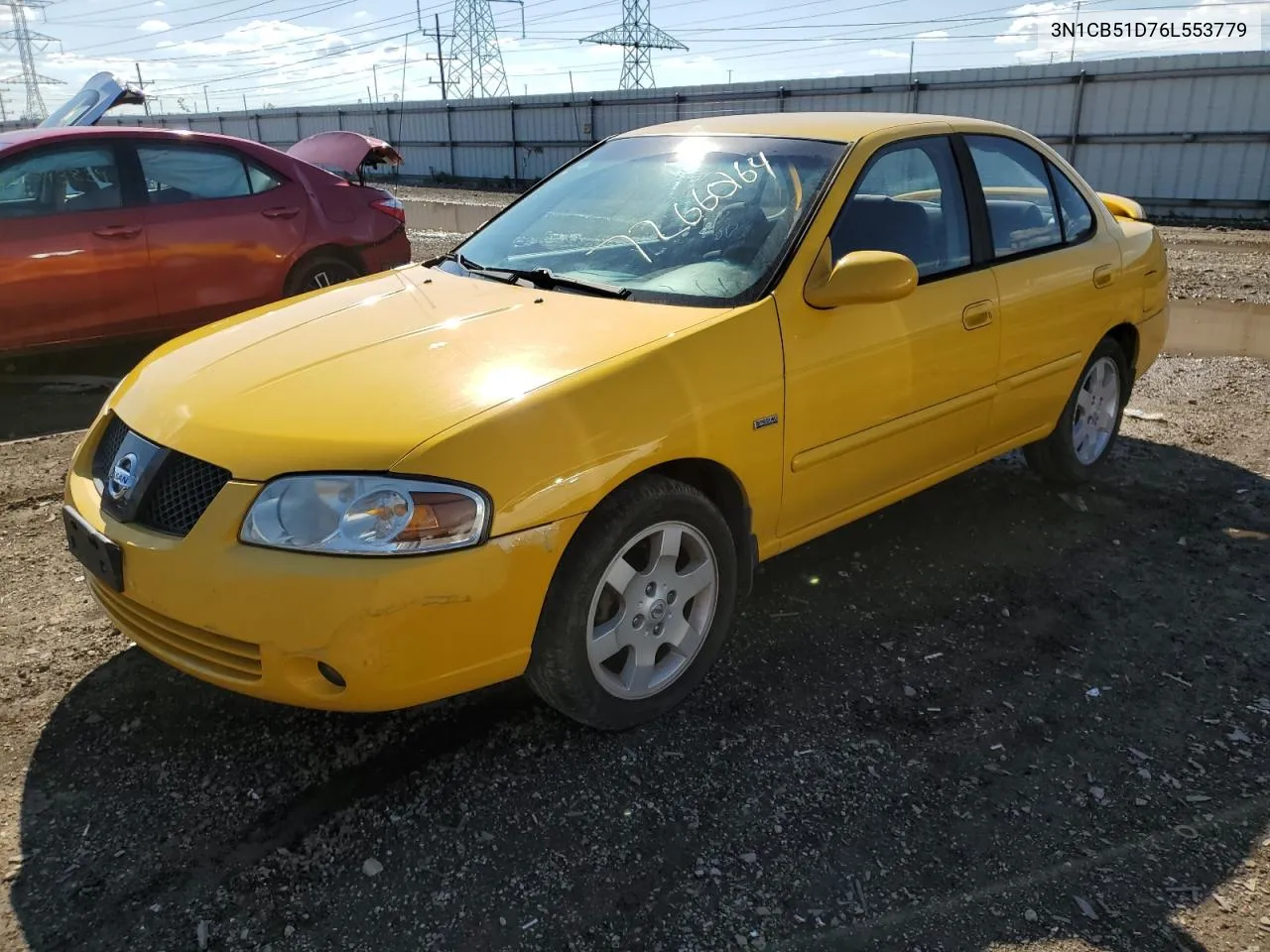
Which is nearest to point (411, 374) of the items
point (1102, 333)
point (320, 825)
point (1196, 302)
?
point (320, 825)

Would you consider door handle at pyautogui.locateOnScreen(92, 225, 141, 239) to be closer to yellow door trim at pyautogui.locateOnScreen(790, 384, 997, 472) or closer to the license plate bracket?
the license plate bracket

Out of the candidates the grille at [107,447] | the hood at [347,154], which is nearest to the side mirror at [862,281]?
the grille at [107,447]

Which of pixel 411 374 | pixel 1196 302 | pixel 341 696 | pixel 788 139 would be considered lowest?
pixel 1196 302

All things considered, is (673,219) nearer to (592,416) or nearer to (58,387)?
(592,416)

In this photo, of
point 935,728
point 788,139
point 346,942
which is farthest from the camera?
point 788,139

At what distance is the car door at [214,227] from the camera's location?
6.23 m

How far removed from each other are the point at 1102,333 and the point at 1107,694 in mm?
2003

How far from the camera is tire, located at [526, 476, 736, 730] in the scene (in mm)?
2545

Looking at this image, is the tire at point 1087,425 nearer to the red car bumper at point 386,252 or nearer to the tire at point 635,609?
the tire at point 635,609

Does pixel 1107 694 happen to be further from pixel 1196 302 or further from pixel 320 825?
pixel 1196 302

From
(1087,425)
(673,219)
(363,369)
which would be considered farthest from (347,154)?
(363,369)

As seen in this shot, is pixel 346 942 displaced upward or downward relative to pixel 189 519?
downward

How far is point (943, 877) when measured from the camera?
2.30 meters

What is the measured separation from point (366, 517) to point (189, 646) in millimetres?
625
